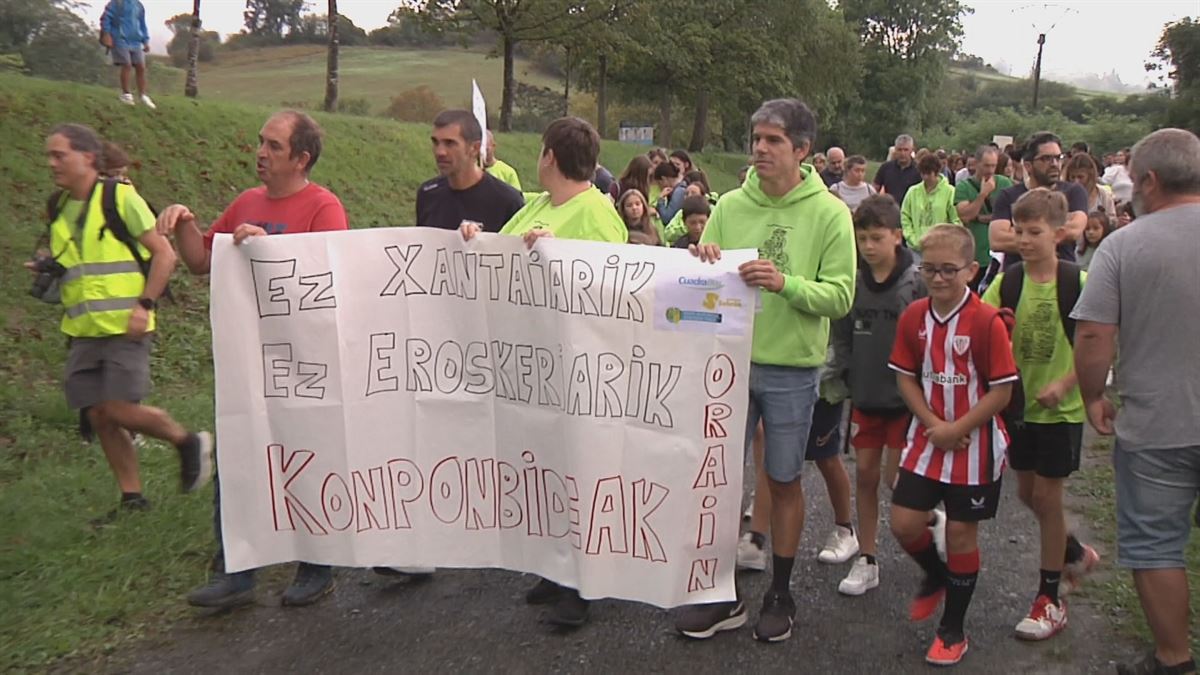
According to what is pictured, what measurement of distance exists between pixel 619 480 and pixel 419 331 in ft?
3.28

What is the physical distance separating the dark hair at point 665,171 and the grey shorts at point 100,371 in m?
5.92

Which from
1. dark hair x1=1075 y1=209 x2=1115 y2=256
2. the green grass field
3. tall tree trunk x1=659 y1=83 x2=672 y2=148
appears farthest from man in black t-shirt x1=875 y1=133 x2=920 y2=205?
the green grass field

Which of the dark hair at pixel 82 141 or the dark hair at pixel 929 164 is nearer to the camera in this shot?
the dark hair at pixel 82 141

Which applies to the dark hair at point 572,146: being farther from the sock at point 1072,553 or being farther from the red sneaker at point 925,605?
the sock at point 1072,553

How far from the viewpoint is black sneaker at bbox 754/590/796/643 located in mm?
3848

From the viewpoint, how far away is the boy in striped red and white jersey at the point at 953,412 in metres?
3.57

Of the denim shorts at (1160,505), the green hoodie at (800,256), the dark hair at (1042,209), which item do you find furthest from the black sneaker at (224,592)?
the dark hair at (1042,209)

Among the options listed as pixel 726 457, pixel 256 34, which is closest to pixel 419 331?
pixel 726 457

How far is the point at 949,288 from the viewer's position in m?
3.60

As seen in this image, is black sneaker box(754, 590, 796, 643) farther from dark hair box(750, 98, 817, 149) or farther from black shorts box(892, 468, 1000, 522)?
dark hair box(750, 98, 817, 149)

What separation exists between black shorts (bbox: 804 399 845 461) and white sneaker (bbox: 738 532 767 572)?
0.52m

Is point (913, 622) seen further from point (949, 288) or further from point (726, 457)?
point (949, 288)

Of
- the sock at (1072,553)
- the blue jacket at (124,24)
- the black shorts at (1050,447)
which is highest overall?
the blue jacket at (124,24)

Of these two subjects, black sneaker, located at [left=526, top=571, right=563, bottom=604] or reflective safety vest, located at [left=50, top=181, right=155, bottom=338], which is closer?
black sneaker, located at [left=526, top=571, right=563, bottom=604]
